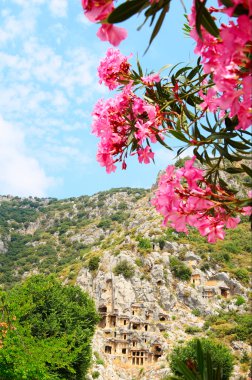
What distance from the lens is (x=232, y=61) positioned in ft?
4.25

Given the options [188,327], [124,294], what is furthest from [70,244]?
[188,327]

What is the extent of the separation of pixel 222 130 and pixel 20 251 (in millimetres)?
84419

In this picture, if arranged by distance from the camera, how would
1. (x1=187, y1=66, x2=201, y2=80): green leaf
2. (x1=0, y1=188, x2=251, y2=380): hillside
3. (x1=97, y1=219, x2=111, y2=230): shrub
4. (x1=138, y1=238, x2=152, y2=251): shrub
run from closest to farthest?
(x1=187, y1=66, x2=201, y2=80): green leaf, (x1=0, y1=188, x2=251, y2=380): hillside, (x1=138, y1=238, x2=152, y2=251): shrub, (x1=97, y1=219, x2=111, y2=230): shrub

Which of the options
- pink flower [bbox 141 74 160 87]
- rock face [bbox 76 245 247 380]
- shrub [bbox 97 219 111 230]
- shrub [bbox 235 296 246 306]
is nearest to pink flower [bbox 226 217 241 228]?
pink flower [bbox 141 74 160 87]

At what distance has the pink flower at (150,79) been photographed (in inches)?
115

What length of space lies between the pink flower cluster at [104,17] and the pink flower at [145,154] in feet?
4.75

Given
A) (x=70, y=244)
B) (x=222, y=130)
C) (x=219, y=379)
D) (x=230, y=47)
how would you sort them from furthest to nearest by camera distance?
(x=70, y=244)
(x=222, y=130)
(x=219, y=379)
(x=230, y=47)

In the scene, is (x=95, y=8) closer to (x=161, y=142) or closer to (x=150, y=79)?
(x=161, y=142)

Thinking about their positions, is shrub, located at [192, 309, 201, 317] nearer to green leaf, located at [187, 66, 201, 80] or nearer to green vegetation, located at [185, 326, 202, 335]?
green vegetation, located at [185, 326, 202, 335]

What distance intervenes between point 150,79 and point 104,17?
1.68 m

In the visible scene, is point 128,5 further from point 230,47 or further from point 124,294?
point 124,294

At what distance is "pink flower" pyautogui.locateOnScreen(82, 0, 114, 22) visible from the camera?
129cm

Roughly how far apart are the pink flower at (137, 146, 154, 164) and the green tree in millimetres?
14365

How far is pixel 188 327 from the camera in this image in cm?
3719
